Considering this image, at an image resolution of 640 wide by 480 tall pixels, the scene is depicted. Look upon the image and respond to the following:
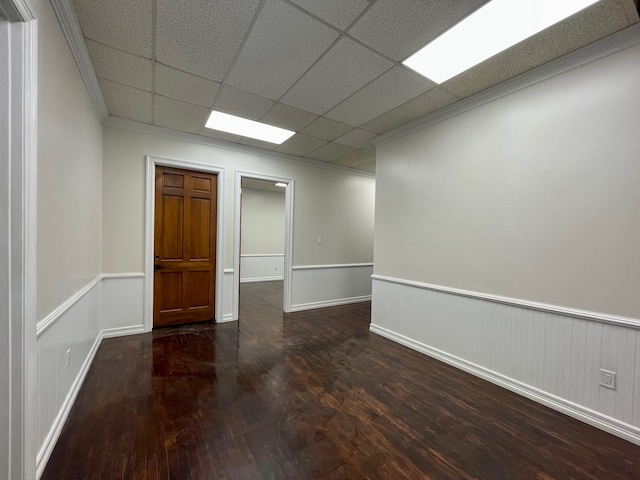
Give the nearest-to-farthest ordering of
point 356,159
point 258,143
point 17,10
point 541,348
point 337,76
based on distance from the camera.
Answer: point 17,10, point 541,348, point 337,76, point 258,143, point 356,159

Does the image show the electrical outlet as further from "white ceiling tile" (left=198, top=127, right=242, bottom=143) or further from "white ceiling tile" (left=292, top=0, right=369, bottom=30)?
"white ceiling tile" (left=198, top=127, right=242, bottom=143)

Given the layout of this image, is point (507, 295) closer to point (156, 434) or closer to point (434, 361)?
point (434, 361)

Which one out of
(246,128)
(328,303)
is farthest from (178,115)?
(328,303)

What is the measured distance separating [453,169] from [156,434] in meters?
3.37

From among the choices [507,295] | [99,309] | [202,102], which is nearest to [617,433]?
[507,295]

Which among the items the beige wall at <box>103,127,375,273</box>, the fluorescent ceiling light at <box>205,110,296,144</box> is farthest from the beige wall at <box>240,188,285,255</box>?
the fluorescent ceiling light at <box>205,110,296,144</box>

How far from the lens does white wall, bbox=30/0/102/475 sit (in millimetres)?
1447

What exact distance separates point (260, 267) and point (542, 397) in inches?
262

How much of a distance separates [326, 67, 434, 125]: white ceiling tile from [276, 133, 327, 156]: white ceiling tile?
718mm

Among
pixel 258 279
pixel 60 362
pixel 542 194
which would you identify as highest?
pixel 542 194

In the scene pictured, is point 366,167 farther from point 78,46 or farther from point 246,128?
point 78,46

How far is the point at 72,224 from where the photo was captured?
2.00 metres

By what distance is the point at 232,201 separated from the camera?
13.2ft

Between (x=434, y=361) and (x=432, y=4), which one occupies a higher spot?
(x=432, y=4)
